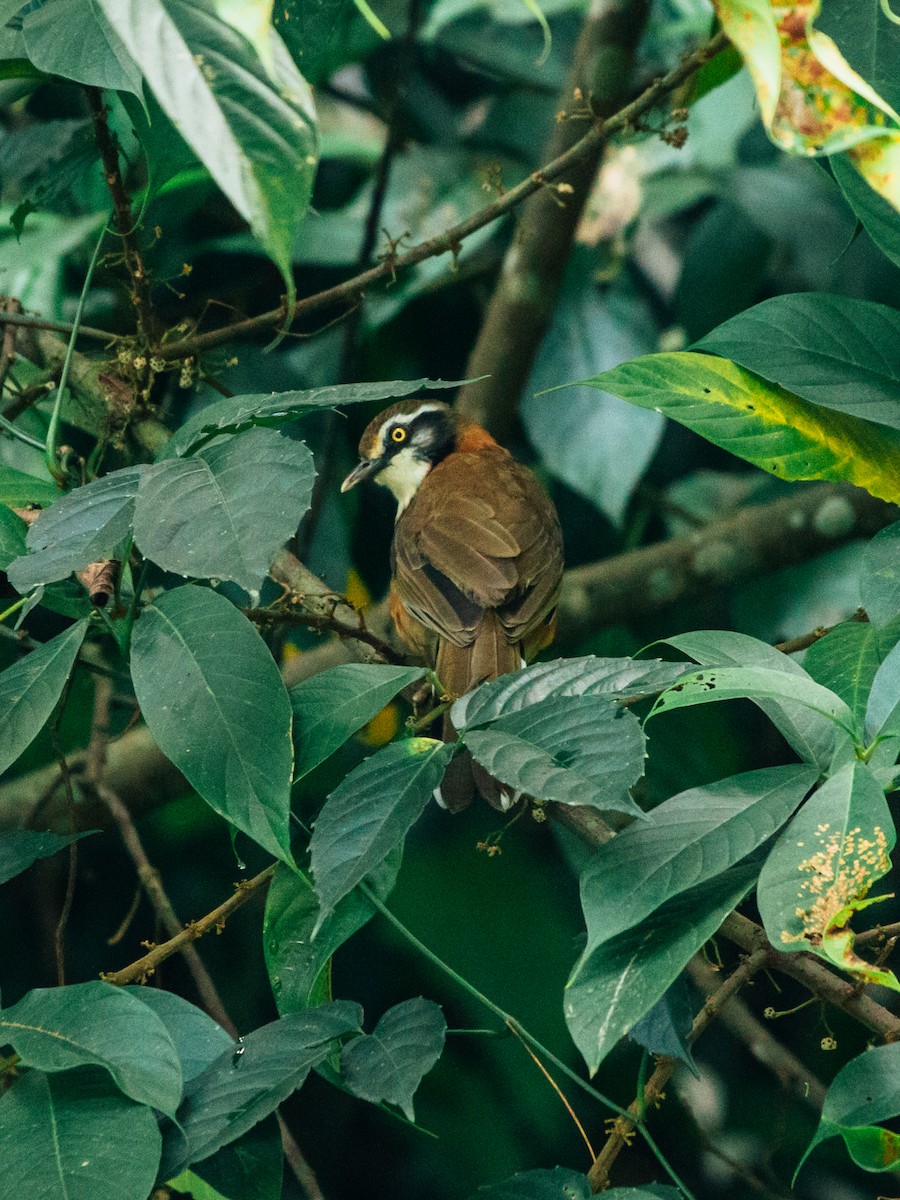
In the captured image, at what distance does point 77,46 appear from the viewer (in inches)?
63.6

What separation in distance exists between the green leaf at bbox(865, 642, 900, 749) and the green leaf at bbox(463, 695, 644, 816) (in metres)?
0.24

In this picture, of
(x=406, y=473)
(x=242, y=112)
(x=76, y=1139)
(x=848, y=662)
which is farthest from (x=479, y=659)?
(x=242, y=112)

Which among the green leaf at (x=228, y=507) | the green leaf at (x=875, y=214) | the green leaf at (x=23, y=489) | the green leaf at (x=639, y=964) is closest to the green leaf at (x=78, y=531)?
the green leaf at (x=228, y=507)

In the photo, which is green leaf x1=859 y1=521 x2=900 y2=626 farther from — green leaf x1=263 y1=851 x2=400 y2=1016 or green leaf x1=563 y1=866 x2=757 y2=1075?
green leaf x1=263 y1=851 x2=400 y2=1016

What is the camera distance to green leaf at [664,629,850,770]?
1.38 meters

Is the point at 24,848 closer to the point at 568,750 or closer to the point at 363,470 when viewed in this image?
the point at 568,750

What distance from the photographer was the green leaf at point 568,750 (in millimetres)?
1211

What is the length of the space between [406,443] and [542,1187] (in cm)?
243

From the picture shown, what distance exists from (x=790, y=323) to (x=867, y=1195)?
314cm

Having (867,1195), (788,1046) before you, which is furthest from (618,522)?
(867,1195)

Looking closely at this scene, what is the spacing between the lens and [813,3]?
0.98 m

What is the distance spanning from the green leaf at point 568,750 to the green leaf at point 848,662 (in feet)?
1.07

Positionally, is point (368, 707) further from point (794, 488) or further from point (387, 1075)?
point (794, 488)

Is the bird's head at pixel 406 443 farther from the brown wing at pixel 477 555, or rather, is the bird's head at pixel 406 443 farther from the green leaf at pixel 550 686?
the green leaf at pixel 550 686
